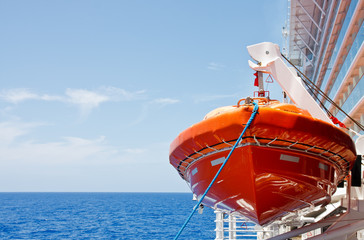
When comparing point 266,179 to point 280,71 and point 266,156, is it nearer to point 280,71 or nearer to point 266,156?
point 266,156

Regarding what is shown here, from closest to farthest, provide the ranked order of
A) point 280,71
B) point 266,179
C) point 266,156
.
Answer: point 266,156 < point 266,179 < point 280,71

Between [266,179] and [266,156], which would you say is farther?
[266,179]

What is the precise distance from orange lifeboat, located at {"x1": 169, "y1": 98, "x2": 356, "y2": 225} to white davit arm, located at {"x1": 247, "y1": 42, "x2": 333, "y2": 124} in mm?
664

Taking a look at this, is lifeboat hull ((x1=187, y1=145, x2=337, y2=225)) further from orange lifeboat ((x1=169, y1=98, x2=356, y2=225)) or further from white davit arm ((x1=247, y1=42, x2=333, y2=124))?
white davit arm ((x1=247, y1=42, x2=333, y2=124))

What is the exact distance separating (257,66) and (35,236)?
1387 inches

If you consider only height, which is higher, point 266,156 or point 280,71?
point 280,71

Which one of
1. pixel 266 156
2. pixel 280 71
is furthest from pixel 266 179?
pixel 280 71

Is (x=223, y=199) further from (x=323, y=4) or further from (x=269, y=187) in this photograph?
(x=323, y=4)

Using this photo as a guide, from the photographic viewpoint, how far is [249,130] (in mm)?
5043

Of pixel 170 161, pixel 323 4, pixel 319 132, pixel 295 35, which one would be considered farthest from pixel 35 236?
pixel 319 132

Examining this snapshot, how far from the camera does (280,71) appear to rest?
6.95m

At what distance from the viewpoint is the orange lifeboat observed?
5.09 meters

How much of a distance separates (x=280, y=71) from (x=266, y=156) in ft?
7.22

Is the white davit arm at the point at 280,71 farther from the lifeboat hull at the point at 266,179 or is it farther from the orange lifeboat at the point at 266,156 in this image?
the lifeboat hull at the point at 266,179
